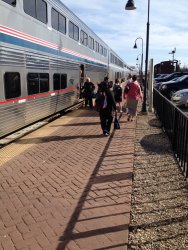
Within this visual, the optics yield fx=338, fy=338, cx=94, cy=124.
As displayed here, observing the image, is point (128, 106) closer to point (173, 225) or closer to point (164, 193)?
point (164, 193)

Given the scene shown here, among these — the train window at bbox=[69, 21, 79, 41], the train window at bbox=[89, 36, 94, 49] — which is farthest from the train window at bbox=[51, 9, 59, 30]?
the train window at bbox=[89, 36, 94, 49]

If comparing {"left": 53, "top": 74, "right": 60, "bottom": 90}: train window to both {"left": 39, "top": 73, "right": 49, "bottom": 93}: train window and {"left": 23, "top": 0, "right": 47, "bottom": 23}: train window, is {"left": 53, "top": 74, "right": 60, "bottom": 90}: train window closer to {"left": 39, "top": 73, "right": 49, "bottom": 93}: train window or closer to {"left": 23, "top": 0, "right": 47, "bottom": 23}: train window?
{"left": 39, "top": 73, "right": 49, "bottom": 93}: train window

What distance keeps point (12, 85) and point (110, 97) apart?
292 centimetres

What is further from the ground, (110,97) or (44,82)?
(44,82)

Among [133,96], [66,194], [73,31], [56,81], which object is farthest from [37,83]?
[73,31]

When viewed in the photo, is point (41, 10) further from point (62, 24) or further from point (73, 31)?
point (73, 31)

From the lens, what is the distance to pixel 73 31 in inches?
573

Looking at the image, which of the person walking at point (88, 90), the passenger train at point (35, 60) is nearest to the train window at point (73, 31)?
the passenger train at point (35, 60)

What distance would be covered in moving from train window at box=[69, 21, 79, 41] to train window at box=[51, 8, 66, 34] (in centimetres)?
109

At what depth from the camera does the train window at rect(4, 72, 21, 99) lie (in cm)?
771

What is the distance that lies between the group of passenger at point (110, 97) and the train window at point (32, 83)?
1.76 m

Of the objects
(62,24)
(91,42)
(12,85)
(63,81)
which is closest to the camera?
(12,85)

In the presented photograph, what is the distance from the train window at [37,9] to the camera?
29.1 ft

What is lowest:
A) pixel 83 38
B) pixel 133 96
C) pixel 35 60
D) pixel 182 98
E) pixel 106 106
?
pixel 182 98
